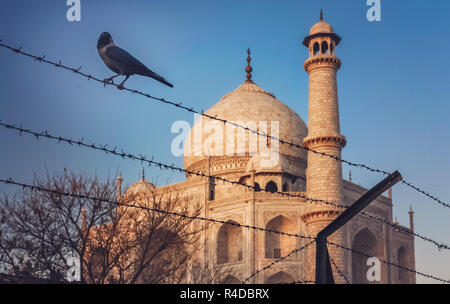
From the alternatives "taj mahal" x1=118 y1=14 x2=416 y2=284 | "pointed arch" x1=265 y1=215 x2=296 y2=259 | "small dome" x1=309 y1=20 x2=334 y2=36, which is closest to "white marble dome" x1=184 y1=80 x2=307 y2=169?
"taj mahal" x1=118 y1=14 x2=416 y2=284

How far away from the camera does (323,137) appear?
75.2ft

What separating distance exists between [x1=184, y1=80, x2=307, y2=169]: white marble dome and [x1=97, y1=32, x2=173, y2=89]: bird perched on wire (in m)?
23.8

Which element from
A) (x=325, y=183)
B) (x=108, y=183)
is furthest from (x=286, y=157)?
(x=108, y=183)

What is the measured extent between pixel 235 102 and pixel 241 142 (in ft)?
8.91

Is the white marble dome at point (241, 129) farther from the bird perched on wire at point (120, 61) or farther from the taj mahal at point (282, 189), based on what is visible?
the bird perched on wire at point (120, 61)

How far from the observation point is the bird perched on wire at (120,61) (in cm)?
738

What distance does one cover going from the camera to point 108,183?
57.0ft

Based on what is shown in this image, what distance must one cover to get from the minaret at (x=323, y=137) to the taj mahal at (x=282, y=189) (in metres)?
0.03

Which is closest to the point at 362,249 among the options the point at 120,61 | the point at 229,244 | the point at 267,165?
the point at 267,165

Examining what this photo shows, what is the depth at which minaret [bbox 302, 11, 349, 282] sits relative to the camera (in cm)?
2241

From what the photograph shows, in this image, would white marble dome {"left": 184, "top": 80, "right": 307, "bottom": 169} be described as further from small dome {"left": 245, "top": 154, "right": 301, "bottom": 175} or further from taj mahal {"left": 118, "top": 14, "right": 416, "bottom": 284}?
small dome {"left": 245, "top": 154, "right": 301, "bottom": 175}

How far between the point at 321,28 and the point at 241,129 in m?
9.86
